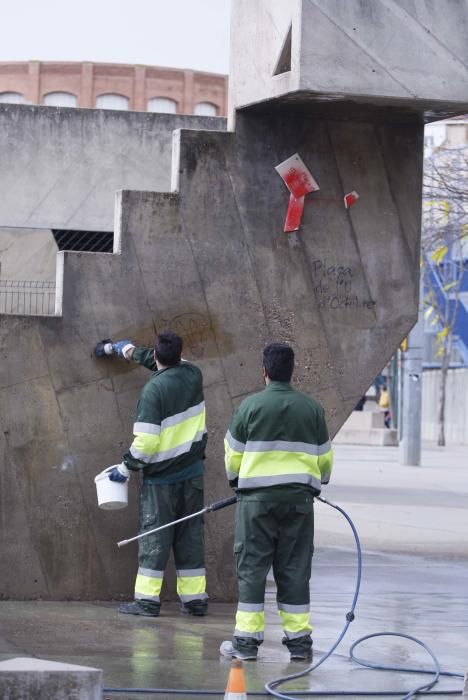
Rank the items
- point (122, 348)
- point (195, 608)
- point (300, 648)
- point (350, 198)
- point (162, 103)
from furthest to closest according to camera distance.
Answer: point (162, 103) → point (350, 198) → point (122, 348) → point (195, 608) → point (300, 648)

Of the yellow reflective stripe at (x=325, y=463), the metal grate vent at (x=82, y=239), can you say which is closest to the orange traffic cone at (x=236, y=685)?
the yellow reflective stripe at (x=325, y=463)

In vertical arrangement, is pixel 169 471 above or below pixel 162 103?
below

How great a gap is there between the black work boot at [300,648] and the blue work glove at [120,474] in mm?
1938

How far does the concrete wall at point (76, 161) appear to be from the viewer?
1395cm

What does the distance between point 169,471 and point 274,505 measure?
165 cm

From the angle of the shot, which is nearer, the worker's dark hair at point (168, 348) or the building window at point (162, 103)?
the worker's dark hair at point (168, 348)

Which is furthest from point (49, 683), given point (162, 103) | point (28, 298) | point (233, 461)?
point (162, 103)

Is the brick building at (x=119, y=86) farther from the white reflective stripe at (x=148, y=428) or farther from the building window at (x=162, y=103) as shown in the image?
the white reflective stripe at (x=148, y=428)

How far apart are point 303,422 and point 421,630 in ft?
7.58

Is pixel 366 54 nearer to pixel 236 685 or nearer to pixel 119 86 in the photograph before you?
pixel 236 685

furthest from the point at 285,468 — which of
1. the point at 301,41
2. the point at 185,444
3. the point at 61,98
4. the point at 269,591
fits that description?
the point at 61,98

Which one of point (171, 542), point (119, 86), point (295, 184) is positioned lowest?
point (171, 542)

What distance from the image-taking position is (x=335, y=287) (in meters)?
10.9

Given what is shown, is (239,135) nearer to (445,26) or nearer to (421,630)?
(445,26)
